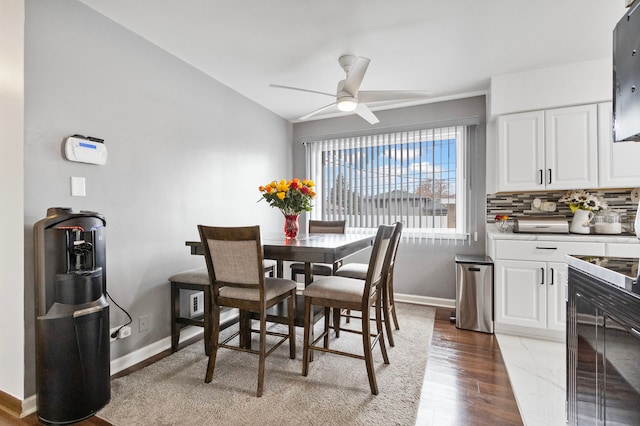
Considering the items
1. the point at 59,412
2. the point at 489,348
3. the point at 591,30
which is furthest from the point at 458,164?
the point at 59,412

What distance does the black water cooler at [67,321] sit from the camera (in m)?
1.53

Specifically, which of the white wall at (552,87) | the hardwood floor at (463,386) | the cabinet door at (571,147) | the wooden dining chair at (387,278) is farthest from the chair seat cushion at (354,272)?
the white wall at (552,87)

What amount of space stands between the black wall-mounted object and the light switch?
8.62 feet

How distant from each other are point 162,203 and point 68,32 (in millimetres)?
1234

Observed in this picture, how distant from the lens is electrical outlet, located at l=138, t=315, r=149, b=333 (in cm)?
229

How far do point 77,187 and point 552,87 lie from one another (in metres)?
3.94

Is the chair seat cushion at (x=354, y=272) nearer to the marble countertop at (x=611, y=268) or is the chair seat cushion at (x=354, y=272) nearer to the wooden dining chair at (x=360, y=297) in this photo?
the wooden dining chair at (x=360, y=297)

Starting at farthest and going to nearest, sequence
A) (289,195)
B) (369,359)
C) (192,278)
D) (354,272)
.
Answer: (354,272)
(289,195)
(192,278)
(369,359)

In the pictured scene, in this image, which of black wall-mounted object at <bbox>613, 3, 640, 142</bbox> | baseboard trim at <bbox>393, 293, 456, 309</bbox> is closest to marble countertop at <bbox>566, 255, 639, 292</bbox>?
black wall-mounted object at <bbox>613, 3, 640, 142</bbox>

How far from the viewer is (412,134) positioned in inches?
149

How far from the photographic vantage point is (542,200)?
3166mm

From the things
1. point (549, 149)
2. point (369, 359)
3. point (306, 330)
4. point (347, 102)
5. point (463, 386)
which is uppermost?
point (347, 102)

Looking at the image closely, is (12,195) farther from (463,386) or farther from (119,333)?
(463,386)

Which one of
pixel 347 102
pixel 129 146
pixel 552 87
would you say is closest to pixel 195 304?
pixel 129 146
